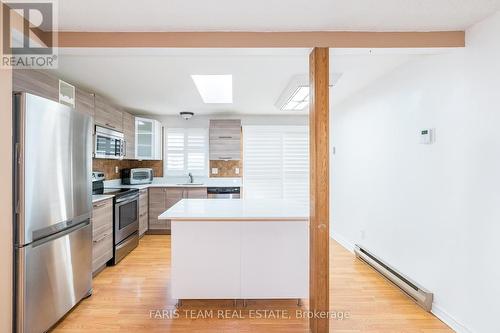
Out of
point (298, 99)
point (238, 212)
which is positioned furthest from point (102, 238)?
point (298, 99)

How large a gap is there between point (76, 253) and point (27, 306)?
0.56 metres

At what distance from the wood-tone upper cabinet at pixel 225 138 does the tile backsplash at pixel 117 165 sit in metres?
1.25

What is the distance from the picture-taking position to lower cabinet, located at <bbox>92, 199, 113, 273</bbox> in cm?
299

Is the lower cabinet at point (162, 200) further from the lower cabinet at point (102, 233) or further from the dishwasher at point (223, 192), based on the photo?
the lower cabinet at point (102, 233)

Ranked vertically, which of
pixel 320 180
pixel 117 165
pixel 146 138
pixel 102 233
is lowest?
pixel 102 233

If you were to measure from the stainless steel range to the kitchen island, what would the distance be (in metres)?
1.54

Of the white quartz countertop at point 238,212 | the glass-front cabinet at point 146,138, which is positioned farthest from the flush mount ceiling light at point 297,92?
the glass-front cabinet at point 146,138

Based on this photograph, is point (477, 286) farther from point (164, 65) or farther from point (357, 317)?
point (164, 65)

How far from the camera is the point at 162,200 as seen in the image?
15.9 ft

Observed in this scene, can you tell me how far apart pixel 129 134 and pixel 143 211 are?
1.38m

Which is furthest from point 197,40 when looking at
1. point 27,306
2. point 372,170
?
point 372,170

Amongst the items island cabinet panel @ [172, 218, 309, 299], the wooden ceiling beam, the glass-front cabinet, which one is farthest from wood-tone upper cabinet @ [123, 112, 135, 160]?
island cabinet panel @ [172, 218, 309, 299]

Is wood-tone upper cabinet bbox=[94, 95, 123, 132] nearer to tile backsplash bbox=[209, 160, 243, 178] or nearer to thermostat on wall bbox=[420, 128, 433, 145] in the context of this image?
tile backsplash bbox=[209, 160, 243, 178]

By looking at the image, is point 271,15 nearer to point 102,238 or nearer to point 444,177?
point 444,177
